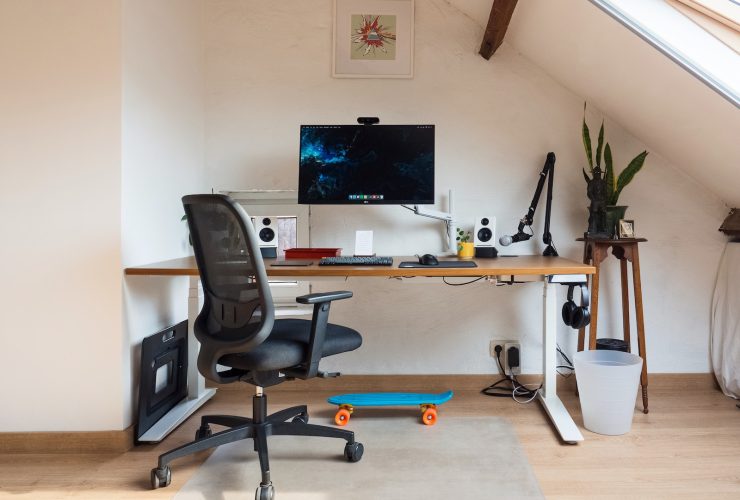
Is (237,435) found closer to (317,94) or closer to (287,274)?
(287,274)

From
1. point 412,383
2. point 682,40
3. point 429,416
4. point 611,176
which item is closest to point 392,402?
point 429,416

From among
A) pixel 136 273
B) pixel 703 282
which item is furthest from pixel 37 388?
pixel 703 282

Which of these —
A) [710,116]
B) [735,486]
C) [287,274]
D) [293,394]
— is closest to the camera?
[735,486]

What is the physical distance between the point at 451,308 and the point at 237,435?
1.45 meters

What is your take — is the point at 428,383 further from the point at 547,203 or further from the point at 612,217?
the point at 612,217

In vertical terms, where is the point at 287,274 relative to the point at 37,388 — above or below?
above

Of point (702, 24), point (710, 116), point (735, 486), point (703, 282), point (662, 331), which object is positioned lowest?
point (735, 486)

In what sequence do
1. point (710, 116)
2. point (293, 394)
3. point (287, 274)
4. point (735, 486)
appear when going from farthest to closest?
point (293, 394) < point (710, 116) < point (287, 274) < point (735, 486)

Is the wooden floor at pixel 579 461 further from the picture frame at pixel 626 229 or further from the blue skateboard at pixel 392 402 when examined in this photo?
the picture frame at pixel 626 229

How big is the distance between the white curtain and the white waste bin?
767 mm

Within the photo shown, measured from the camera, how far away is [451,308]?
2.97 meters

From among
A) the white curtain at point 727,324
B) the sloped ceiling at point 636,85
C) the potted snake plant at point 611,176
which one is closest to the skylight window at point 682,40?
the sloped ceiling at point 636,85

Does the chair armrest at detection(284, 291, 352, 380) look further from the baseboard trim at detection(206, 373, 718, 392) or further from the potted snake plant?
the potted snake plant

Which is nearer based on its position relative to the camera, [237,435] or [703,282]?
[237,435]
